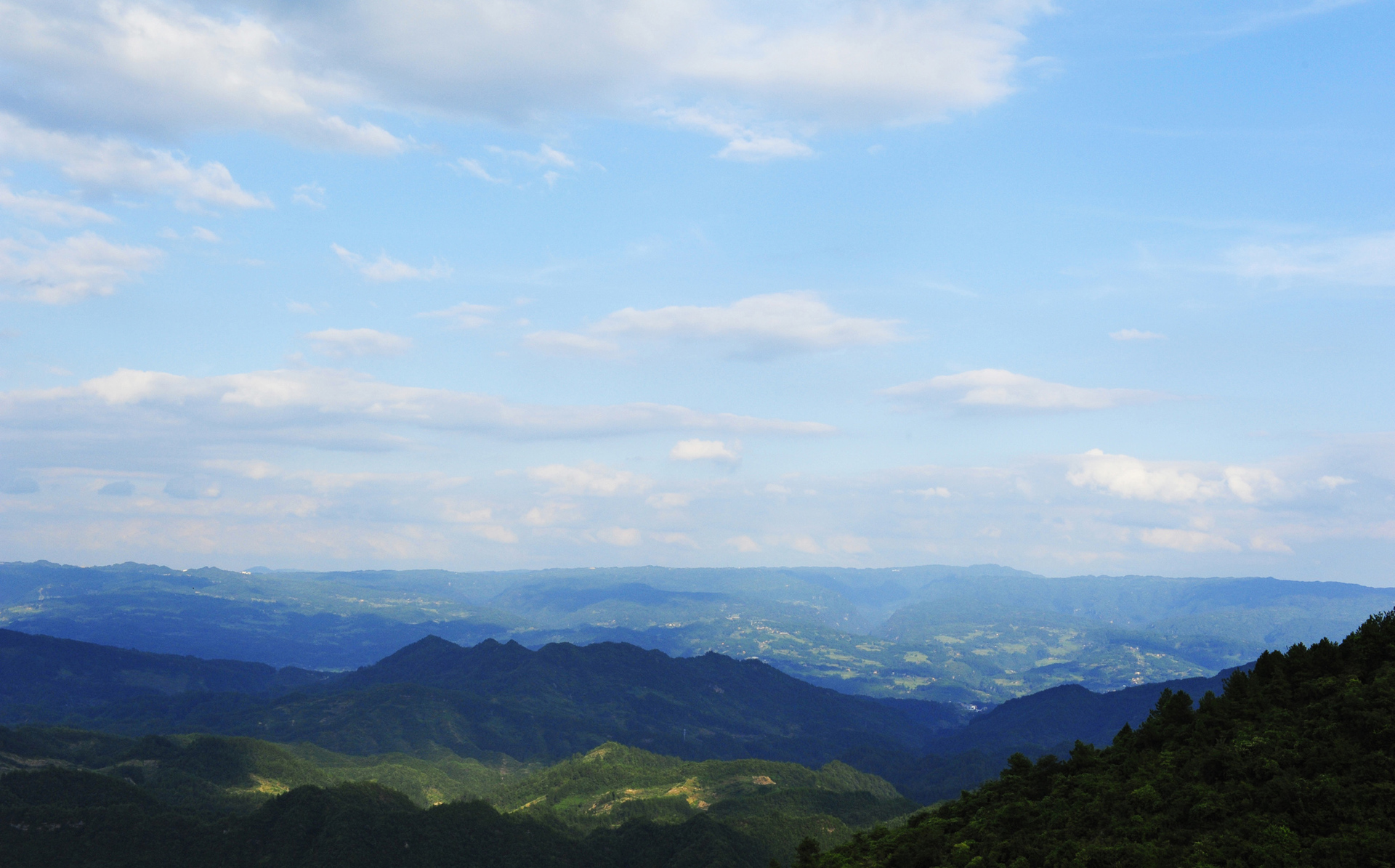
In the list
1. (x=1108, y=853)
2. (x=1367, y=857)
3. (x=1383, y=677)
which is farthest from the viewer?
(x=1383, y=677)

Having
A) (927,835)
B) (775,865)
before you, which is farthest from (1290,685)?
(775,865)

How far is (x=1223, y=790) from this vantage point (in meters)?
63.2

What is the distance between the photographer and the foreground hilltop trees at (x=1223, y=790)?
55.2m

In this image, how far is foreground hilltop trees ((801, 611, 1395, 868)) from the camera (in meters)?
55.2

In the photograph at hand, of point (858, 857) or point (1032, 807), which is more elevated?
point (1032, 807)

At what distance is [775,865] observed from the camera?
76.6 m

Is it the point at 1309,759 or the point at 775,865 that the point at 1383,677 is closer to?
the point at 1309,759

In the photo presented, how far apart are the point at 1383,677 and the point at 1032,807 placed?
27646 millimetres

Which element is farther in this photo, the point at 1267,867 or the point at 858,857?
the point at 858,857

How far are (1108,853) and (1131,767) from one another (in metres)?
17.8

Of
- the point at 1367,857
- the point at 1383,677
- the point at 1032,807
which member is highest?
the point at 1383,677

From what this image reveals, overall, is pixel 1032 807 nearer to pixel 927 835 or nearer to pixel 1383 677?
pixel 927 835

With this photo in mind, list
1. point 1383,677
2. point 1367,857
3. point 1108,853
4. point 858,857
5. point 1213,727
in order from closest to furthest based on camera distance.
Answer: point 1367,857
point 1108,853
point 1383,677
point 1213,727
point 858,857

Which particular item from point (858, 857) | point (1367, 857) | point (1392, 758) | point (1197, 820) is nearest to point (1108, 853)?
point (1197, 820)
